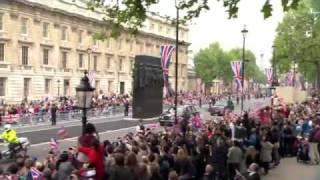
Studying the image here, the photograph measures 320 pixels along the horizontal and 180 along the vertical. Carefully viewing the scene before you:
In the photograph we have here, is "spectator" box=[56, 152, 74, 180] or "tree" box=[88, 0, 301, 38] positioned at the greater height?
"tree" box=[88, 0, 301, 38]

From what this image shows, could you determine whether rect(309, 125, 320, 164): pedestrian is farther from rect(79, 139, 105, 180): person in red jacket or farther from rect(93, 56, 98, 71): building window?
rect(93, 56, 98, 71): building window

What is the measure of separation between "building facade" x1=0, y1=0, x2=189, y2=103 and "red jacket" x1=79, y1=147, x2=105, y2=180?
1669 inches

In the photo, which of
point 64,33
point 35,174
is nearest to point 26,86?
point 64,33

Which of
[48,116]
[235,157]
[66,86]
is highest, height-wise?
[66,86]

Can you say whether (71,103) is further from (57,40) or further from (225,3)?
(225,3)

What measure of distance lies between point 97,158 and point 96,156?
0.27ft

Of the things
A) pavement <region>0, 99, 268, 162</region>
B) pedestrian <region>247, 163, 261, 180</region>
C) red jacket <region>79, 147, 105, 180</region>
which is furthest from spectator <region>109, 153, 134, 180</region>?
pavement <region>0, 99, 268, 162</region>

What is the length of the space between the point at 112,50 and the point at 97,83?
20.8ft

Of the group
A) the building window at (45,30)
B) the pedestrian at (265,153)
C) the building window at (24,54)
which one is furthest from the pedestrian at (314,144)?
the building window at (45,30)

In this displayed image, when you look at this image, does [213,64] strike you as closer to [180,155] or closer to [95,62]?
[95,62]

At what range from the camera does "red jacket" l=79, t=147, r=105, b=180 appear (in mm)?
10828

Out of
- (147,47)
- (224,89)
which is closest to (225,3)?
(147,47)

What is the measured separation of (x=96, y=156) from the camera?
428 inches

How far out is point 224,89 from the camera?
13862 centimetres
